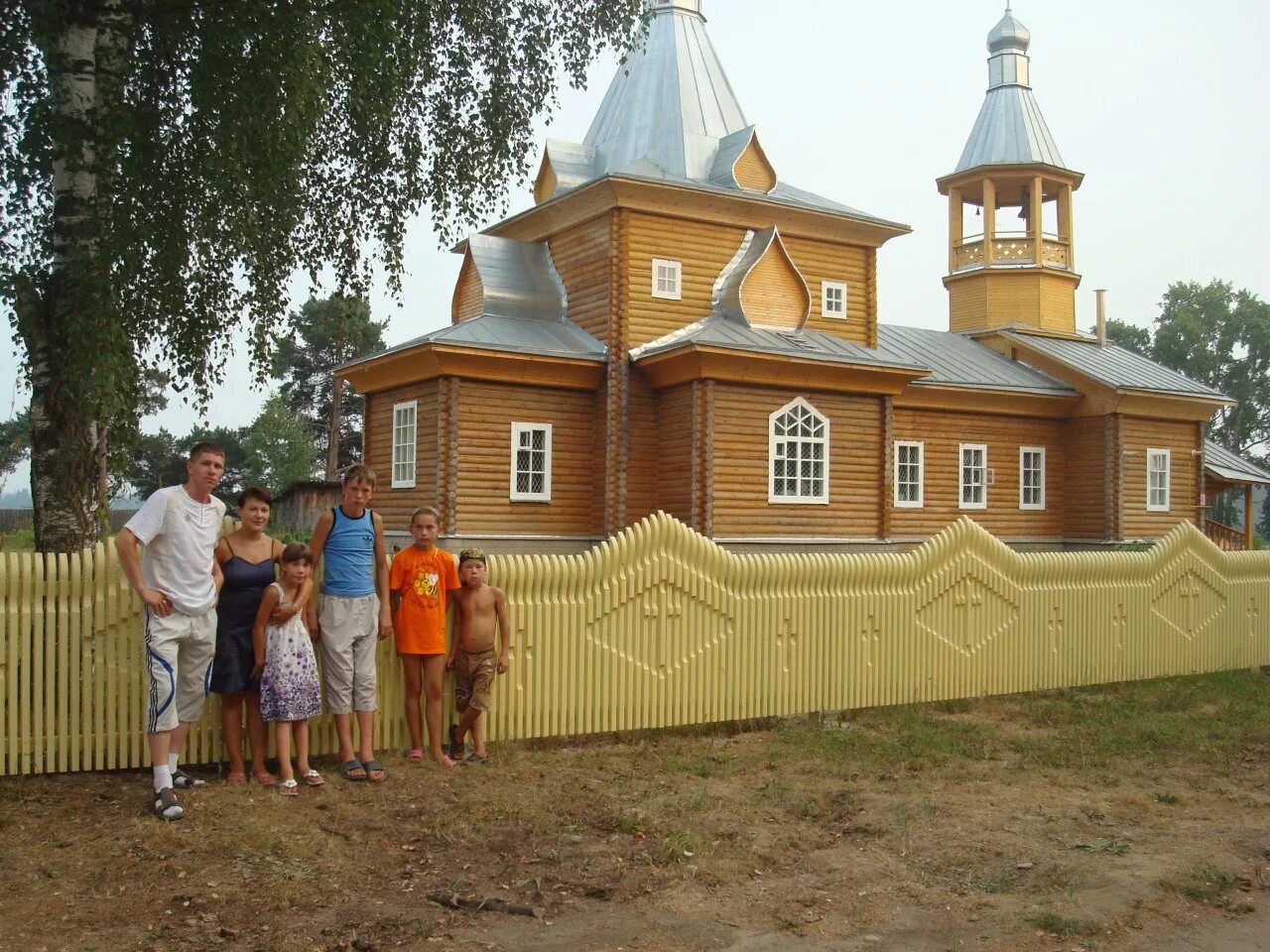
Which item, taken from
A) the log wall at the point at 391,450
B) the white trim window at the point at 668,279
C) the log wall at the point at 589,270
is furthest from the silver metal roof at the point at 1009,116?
the log wall at the point at 391,450

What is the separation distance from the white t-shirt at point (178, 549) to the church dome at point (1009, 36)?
3041cm

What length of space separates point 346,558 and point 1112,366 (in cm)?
2396

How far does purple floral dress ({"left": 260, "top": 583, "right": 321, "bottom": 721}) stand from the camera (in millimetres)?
6699

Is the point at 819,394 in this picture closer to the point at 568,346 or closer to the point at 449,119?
the point at 568,346

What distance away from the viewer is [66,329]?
8.10m

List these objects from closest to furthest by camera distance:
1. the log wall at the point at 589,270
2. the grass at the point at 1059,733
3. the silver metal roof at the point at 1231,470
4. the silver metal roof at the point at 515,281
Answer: the grass at the point at 1059,733 < the log wall at the point at 589,270 < the silver metal roof at the point at 515,281 < the silver metal roof at the point at 1231,470

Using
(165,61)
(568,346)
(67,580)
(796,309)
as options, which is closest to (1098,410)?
(796,309)

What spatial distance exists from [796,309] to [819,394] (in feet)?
6.50

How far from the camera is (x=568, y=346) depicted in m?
20.0

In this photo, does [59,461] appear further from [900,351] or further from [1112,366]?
[1112,366]

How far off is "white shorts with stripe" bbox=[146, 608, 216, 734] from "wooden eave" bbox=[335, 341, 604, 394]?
40.1ft

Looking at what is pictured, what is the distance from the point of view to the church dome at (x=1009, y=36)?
102 feet

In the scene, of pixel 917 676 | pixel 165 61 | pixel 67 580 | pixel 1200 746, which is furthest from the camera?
pixel 917 676

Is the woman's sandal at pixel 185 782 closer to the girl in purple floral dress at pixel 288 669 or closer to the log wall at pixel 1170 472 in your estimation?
the girl in purple floral dress at pixel 288 669
